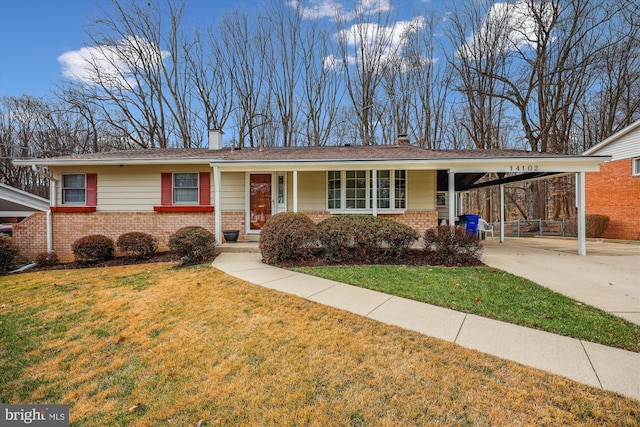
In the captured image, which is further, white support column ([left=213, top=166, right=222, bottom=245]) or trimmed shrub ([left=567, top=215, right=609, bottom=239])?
trimmed shrub ([left=567, top=215, right=609, bottom=239])

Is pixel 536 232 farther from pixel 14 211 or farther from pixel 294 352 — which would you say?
pixel 14 211

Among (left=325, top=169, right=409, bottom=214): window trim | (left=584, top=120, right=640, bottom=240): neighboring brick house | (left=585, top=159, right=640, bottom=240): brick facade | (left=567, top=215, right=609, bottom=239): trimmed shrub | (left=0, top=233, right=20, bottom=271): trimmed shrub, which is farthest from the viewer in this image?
(left=567, top=215, right=609, bottom=239): trimmed shrub

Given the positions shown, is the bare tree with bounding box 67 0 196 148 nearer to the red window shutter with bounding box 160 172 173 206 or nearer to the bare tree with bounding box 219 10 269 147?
the bare tree with bounding box 219 10 269 147

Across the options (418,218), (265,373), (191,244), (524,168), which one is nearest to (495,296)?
(265,373)

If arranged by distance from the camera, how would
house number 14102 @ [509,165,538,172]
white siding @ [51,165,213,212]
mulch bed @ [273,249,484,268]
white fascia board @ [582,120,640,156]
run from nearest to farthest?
mulch bed @ [273,249,484,268]
house number 14102 @ [509,165,538,172]
white siding @ [51,165,213,212]
white fascia board @ [582,120,640,156]

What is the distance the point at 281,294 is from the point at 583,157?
9243mm

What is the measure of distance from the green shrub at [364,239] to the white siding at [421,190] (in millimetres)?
3442

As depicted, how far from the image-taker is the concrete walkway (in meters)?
2.52

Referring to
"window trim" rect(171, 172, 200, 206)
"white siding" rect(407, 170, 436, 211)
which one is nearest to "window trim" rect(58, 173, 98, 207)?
"window trim" rect(171, 172, 200, 206)

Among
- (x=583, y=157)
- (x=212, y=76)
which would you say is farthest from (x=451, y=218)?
(x=212, y=76)

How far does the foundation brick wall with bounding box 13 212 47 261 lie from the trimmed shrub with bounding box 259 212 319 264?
8.28 meters

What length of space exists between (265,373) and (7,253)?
9.90 meters

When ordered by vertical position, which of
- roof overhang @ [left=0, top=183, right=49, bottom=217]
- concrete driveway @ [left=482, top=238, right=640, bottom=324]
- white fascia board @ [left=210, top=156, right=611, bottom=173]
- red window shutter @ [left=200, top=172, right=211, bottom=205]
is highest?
white fascia board @ [left=210, top=156, right=611, bottom=173]

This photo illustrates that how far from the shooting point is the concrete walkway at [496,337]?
2518mm
